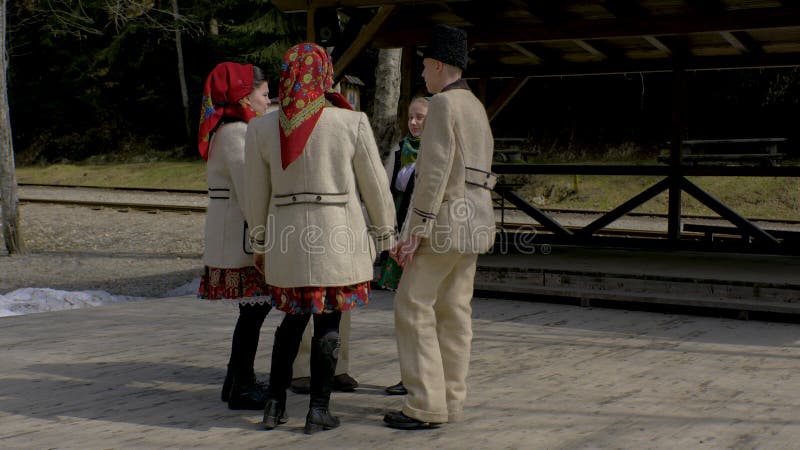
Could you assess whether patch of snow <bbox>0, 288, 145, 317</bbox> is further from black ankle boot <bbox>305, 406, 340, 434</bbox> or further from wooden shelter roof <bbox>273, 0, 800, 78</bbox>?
black ankle boot <bbox>305, 406, 340, 434</bbox>

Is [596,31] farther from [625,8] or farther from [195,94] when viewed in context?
[195,94]

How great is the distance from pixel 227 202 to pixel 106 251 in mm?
9809

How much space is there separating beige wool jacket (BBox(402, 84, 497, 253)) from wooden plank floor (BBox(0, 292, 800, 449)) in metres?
0.92

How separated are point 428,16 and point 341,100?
17.9ft

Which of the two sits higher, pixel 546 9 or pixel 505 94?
pixel 546 9

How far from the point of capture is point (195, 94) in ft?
116

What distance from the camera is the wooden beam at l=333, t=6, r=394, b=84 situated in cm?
785

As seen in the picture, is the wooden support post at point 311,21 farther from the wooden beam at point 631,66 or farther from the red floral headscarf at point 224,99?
the red floral headscarf at point 224,99

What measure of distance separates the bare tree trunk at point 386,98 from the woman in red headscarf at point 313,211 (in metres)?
9.88

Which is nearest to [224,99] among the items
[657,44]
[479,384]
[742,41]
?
[479,384]

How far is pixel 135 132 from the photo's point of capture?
1449 inches

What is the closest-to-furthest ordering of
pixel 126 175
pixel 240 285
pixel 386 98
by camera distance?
pixel 240 285, pixel 386 98, pixel 126 175

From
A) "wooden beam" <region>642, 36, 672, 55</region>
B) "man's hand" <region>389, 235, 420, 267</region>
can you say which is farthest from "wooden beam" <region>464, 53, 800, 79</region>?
"man's hand" <region>389, 235, 420, 267</region>

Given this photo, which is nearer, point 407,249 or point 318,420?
point 318,420
